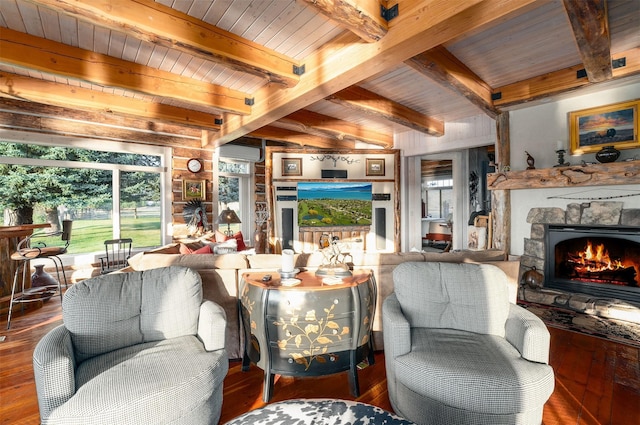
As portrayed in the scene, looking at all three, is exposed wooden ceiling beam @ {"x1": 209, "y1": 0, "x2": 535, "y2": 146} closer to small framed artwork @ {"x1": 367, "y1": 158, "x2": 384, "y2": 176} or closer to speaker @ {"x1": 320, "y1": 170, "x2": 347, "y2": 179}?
speaker @ {"x1": 320, "y1": 170, "x2": 347, "y2": 179}

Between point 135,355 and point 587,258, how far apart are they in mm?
4612

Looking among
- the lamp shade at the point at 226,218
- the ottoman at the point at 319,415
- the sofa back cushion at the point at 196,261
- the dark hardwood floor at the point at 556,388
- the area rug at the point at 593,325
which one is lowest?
the dark hardwood floor at the point at 556,388

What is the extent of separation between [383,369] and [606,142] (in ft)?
11.3

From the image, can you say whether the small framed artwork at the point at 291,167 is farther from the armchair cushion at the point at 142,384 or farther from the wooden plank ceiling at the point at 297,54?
the armchair cushion at the point at 142,384

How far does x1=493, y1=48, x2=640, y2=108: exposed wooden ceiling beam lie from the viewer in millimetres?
2918

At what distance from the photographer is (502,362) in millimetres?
1643

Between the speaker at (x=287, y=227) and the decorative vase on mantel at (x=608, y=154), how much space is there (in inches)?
181

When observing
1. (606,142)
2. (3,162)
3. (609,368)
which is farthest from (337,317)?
(3,162)

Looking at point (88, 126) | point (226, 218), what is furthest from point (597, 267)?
point (88, 126)

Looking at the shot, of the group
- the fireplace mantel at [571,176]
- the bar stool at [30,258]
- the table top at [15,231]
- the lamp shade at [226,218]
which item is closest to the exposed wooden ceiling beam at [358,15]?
the fireplace mantel at [571,176]

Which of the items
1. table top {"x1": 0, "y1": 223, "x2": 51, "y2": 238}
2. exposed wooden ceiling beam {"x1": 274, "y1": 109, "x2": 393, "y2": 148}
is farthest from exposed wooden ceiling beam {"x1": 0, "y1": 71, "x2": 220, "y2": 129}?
table top {"x1": 0, "y1": 223, "x2": 51, "y2": 238}

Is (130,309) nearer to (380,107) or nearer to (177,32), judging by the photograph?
(177,32)

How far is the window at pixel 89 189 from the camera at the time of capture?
445 centimetres

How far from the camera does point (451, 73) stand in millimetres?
2934
